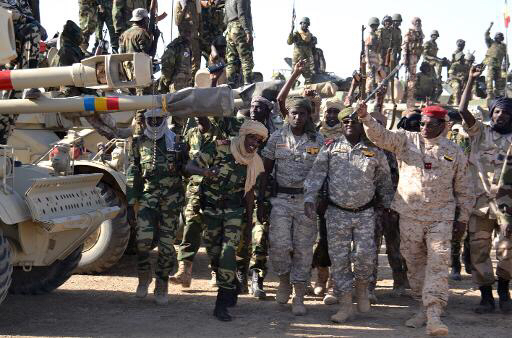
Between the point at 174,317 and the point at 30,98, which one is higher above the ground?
the point at 30,98

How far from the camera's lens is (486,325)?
6.89 meters

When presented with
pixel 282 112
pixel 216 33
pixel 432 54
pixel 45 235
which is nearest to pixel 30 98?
pixel 45 235

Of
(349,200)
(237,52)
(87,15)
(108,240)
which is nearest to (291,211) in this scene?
(349,200)

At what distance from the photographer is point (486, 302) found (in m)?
7.36

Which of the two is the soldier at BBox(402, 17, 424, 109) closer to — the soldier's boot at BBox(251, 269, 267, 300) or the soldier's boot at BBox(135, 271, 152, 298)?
the soldier's boot at BBox(251, 269, 267, 300)

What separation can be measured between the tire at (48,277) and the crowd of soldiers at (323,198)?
75 centimetres

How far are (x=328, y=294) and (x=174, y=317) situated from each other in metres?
1.48

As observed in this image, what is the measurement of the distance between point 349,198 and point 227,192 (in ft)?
3.43

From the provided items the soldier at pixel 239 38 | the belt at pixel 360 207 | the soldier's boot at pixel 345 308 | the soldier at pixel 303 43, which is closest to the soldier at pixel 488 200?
the belt at pixel 360 207

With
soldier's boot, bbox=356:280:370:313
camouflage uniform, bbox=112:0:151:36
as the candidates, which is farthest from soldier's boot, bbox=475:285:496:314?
camouflage uniform, bbox=112:0:151:36

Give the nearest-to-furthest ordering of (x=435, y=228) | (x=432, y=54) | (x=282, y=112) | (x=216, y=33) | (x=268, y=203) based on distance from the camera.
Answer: (x=435, y=228) → (x=268, y=203) → (x=282, y=112) → (x=216, y=33) → (x=432, y=54)

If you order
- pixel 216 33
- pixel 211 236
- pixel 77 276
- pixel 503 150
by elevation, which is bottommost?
pixel 77 276

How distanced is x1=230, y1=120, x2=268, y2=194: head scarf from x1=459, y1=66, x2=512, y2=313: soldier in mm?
1783

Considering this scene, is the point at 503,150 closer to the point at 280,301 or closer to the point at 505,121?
the point at 505,121
